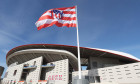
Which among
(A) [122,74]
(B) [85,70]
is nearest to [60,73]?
(B) [85,70]

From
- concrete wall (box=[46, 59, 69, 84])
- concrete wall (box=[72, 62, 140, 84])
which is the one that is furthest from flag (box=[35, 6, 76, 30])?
concrete wall (box=[46, 59, 69, 84])

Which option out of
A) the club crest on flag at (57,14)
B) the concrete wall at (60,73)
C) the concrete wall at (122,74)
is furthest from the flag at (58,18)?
the concrete wall at (60,73)

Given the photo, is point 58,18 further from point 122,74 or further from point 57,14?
point 122,74

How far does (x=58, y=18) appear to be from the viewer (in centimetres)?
1030

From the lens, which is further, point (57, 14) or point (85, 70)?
point (85, 70)

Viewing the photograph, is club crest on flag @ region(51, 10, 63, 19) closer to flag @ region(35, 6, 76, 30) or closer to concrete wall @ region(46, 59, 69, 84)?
flag @ region(35, 6, 76, 30)

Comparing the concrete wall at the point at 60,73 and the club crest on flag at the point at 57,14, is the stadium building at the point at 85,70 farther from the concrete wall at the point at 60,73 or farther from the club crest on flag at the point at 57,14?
the club crest on flag at the point at 57,14

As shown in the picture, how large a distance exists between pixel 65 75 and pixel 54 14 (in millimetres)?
17051

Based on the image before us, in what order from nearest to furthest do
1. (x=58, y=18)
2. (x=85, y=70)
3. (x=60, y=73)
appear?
(x=58, y=18) < (x=85, y=70) < (x=60, y=73)

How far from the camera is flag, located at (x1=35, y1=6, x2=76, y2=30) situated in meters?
10.1

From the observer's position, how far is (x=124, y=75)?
15258 millimetres

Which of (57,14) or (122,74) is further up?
(57,14)

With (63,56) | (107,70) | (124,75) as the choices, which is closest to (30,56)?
(63,56)

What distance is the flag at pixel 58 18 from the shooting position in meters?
10.1
